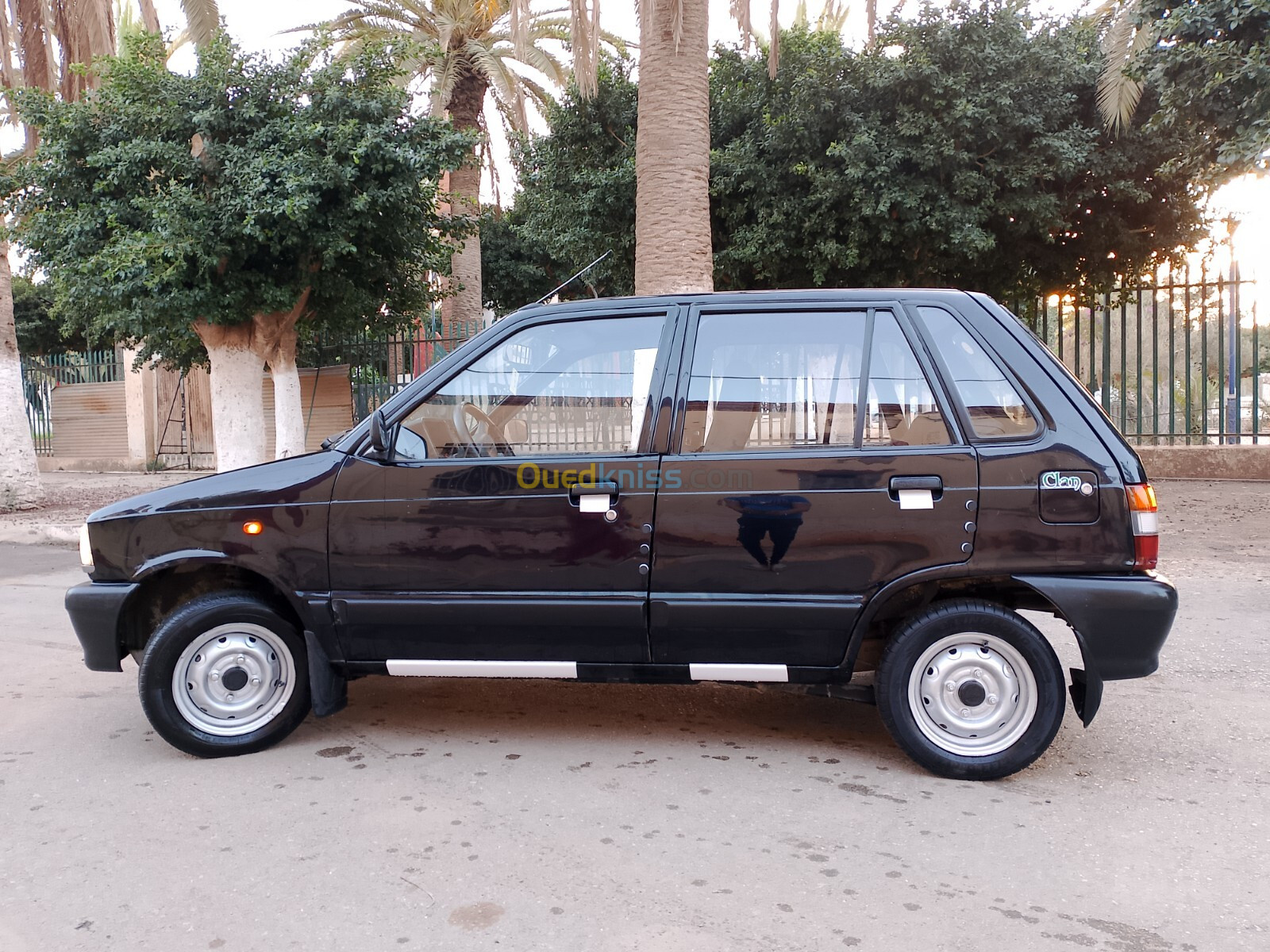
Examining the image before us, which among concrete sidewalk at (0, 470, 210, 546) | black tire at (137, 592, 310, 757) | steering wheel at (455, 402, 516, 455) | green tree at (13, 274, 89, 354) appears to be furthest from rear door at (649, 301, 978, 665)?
green tree at (13, 274, 89, 354)

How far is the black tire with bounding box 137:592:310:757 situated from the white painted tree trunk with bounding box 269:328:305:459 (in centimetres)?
753

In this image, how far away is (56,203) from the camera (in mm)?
10180

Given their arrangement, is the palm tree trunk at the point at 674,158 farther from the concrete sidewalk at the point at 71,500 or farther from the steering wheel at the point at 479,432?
the steering wheel at the point at 479,432

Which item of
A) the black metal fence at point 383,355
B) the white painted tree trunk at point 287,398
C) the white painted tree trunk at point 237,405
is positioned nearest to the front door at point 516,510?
the white painted tree trunk at point 287,398

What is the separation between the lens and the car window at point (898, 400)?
12.5 ft

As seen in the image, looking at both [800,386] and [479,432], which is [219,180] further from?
[800,386]

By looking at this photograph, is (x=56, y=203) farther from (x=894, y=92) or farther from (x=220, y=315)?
(x=894, y=92)

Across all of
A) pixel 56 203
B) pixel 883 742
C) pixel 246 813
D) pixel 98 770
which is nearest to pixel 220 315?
pixel 56 203

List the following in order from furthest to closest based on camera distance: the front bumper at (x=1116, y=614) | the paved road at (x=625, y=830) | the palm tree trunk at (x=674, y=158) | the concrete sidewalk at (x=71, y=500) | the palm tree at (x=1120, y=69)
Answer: the concrete sidewalk at (x=71, y=500) → the palm tree at (x=1120, y=69) → the palm tree trunk at (x=674, y=158) → the front bumper at (x=1116, y=614) → the paved road at (x=625, y=830)

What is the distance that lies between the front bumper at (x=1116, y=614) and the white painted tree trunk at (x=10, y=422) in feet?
44.5

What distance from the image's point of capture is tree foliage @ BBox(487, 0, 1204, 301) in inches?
457

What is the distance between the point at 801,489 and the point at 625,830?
144cm

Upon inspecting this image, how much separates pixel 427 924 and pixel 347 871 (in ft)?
1.49

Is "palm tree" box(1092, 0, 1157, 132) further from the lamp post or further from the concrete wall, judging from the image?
the concrete wall
